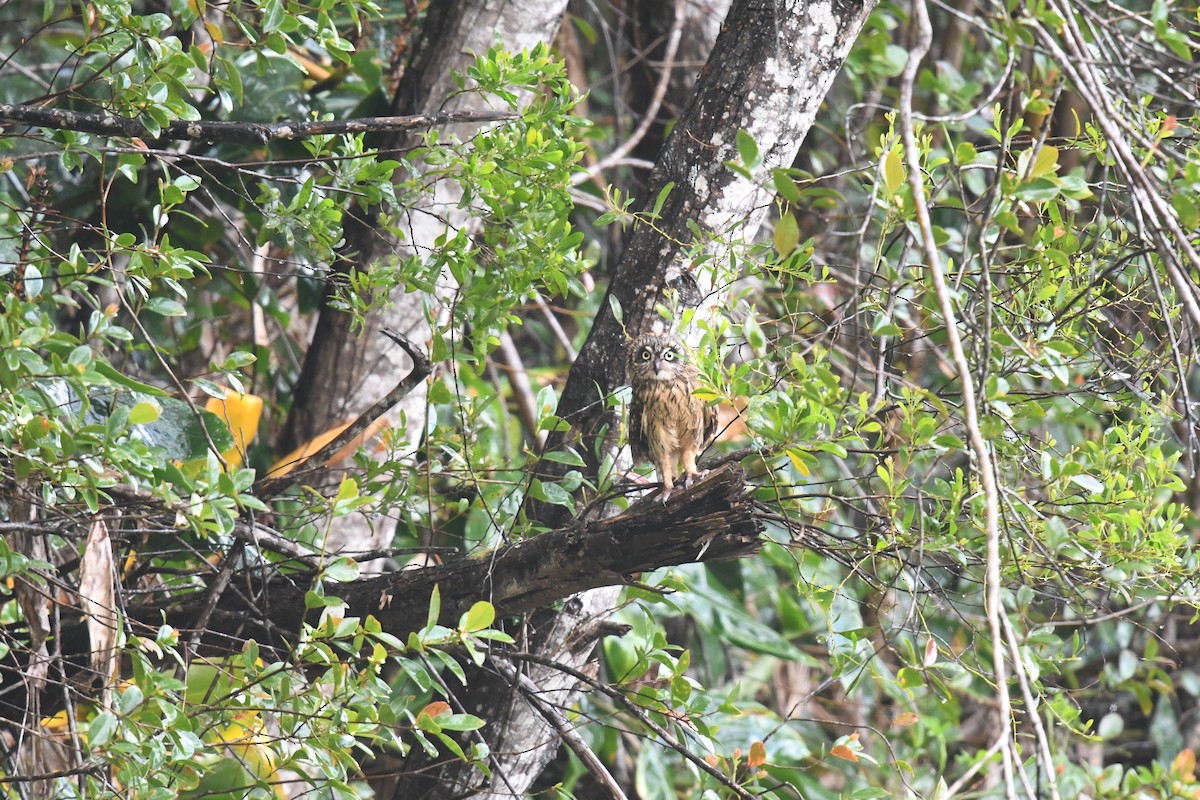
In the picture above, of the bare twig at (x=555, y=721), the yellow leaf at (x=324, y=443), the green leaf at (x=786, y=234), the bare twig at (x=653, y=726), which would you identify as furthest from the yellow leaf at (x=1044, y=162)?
the yellow leaf at (x=324, y=443)

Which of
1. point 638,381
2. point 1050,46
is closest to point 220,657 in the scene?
point 638,381

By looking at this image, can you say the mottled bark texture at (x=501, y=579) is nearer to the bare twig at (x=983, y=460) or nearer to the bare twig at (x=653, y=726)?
the bare twig at (x=653, y=726)

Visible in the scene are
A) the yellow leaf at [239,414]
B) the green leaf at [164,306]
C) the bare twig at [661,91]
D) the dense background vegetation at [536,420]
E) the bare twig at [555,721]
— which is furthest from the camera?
the bare twig at [661,91]

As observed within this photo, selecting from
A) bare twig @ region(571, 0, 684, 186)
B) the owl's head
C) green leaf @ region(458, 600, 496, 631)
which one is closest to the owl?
the owl's head

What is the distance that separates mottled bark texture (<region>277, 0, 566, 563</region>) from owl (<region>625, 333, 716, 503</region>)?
86 cm

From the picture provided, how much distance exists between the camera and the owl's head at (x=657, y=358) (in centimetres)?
202

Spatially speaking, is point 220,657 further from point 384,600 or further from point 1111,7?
point 1111,7

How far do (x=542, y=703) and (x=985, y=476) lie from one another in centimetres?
111

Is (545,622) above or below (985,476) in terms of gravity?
below

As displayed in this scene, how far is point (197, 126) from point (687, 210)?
87cm

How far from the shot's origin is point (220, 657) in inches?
90.5

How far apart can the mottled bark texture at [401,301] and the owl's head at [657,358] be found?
2.75 ft

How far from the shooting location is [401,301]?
108 inches

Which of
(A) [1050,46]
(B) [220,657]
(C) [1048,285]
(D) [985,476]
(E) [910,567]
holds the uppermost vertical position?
(A) [1050,46]
